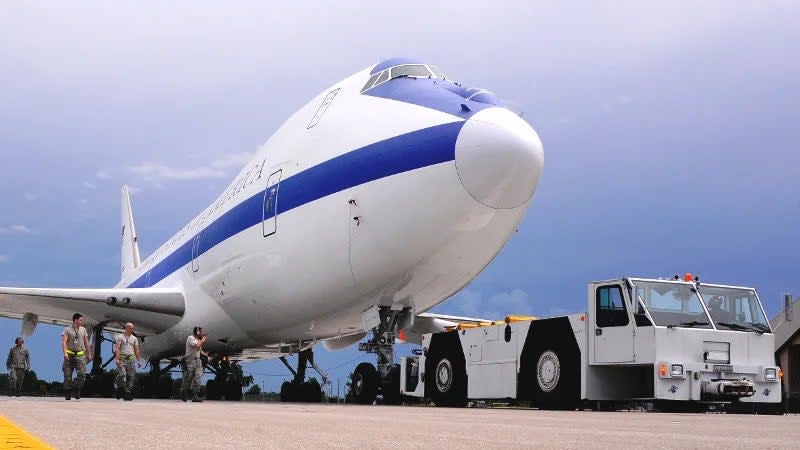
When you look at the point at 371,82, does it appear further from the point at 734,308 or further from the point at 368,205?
the point at 734,308

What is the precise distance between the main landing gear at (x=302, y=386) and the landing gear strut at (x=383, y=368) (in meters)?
6.16

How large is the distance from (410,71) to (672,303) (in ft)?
18.2

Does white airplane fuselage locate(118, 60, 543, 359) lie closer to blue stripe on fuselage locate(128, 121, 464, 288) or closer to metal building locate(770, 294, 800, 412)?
blue stripe on fuselage locate(128, 121, 464, 288)

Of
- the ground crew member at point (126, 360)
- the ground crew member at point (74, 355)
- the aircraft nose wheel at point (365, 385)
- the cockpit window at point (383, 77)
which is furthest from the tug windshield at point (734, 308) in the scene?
the ground crew member at point (74, 355)

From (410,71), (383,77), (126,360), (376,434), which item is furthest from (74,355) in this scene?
(376,434)

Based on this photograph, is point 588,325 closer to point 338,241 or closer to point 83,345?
point 338,241

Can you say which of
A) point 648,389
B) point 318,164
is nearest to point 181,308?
point 318,164

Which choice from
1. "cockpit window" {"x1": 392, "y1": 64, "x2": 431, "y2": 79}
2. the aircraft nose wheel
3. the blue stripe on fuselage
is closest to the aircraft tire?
the aircraft nose wheel

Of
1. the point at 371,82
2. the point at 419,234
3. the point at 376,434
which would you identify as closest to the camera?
the point at 376,434

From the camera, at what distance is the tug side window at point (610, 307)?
14258 millimetres

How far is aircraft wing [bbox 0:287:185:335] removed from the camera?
2156cm

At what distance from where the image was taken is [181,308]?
2153 cm

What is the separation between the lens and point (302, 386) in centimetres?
2214

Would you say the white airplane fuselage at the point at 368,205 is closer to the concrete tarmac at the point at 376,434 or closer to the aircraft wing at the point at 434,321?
the aircraft wing at the point at 434,321
